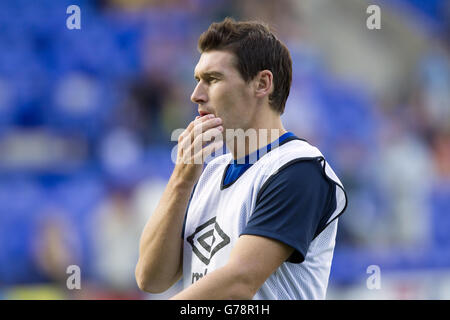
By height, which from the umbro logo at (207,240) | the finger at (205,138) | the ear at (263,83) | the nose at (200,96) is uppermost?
the ear at (263,83)

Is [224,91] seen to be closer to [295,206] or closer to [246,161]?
[246,161]

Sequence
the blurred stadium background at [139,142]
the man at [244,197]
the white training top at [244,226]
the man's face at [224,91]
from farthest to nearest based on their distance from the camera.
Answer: the blurred stadium background at [139,142] < the man's face at [224,91] < the white training top at [244,226] < the man at [244,197]

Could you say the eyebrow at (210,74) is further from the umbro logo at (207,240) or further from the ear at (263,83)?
the umbro logo at (207,240)

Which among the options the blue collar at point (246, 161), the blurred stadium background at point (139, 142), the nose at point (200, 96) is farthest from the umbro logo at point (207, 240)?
the blurred stadium background at point (139, 142)

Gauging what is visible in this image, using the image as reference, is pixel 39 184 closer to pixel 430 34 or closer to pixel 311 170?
pixel 311 170

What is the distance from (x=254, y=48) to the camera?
2.45 meters

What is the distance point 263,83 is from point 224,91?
0.58 ft

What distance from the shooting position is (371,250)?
792 centimetres

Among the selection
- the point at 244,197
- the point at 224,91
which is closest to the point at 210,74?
the point at 224,91

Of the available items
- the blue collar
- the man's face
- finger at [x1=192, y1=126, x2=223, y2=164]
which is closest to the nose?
the man's face

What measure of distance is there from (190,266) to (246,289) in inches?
19.2

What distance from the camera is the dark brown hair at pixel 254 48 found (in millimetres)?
2434

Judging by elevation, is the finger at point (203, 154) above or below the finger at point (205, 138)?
below

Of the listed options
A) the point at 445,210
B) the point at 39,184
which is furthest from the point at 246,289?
the point at 445,210
